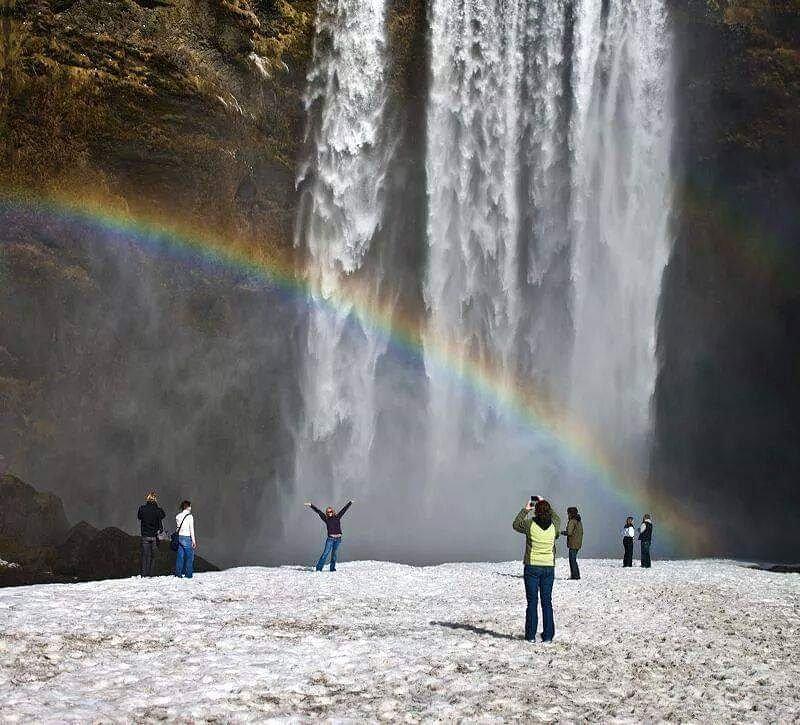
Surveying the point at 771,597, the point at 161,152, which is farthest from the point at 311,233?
the point at 771,597

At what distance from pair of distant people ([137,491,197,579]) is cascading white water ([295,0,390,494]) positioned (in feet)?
63.8

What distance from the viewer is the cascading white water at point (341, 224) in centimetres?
3766

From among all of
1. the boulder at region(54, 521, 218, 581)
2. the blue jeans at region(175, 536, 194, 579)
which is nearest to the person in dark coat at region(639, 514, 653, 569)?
the boulder at region(54, 521, 218, 581)

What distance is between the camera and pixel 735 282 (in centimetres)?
3859

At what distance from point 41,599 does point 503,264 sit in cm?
2718

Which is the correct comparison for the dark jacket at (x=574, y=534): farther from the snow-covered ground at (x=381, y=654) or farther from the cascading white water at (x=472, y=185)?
the cascading white water at (x=472, y=185)

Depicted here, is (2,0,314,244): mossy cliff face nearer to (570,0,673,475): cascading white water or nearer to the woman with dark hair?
(570,0,673,475): cascading white water

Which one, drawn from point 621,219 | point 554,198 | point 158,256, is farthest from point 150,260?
point 621,219

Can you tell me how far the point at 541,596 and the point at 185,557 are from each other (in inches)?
351

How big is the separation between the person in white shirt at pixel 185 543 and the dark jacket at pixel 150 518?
1.67ft

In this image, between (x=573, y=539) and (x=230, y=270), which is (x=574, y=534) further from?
(x=230, y=270)

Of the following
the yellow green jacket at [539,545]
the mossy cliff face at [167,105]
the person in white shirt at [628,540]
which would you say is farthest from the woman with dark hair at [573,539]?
the mossy cliff face at [167,105]

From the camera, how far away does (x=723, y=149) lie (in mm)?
37812

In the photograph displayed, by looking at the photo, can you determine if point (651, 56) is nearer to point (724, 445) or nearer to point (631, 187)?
point (631, 187)
